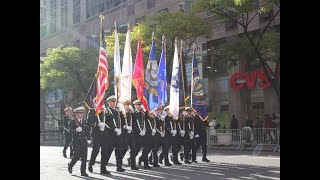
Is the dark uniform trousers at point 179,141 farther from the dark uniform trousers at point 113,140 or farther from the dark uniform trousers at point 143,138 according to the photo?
the dark uniform trousers at point 113,140

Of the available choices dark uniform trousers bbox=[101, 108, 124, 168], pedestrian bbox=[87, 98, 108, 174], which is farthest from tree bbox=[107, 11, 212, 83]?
pedestrian bbox=[87, 98, 108, 174]

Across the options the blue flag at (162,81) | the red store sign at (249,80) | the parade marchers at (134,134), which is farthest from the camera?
the blue flag at (162,81)

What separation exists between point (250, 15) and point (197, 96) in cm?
275

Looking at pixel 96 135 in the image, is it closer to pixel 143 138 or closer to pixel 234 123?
pixel 143 138

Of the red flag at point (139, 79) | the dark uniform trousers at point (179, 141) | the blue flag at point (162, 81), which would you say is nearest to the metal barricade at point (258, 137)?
the dark uniform trousers at point (179, 141)

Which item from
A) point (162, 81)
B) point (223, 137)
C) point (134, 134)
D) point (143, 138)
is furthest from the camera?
point (223, 137)

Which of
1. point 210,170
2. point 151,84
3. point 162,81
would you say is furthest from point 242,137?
point 151,84

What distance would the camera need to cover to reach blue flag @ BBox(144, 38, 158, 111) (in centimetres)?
779

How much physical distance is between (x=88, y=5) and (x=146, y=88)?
2518mm

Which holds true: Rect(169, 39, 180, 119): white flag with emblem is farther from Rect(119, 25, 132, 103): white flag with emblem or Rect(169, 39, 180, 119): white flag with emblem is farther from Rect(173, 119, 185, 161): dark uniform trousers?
Rect(119, 25, 132, 103): white flag with emblem

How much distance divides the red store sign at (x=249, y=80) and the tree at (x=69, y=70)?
11.0ft

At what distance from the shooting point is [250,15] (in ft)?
31.9

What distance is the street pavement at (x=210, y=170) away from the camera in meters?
6.37
